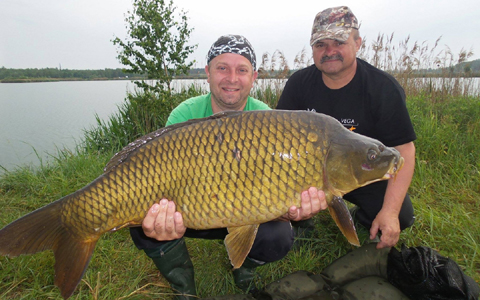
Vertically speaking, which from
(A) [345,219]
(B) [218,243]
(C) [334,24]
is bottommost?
(B) [218,243]

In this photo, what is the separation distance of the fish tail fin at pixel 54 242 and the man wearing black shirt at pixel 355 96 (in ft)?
4.92

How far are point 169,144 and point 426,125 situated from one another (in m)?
2.79

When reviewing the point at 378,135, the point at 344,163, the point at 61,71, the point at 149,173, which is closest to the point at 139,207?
the point at 149,173

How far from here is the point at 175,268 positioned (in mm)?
1593

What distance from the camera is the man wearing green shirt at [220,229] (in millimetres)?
1262

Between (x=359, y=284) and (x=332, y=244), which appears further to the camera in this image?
(x=332, y=244)

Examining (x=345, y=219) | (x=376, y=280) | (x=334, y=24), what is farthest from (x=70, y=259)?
(x=334, y=24)

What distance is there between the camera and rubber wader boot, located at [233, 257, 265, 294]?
1654 millimetres

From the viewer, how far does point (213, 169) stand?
118 cm

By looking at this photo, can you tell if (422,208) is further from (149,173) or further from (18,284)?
(18,284)

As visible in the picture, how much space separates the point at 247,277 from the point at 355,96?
1281 mm

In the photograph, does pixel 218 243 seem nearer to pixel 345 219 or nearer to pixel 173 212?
pixel 173 212

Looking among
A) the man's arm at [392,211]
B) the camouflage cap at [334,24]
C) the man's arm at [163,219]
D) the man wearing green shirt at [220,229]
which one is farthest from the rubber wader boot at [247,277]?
the camouflage cap at [334,24]

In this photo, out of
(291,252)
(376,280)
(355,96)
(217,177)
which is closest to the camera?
(217,177)
